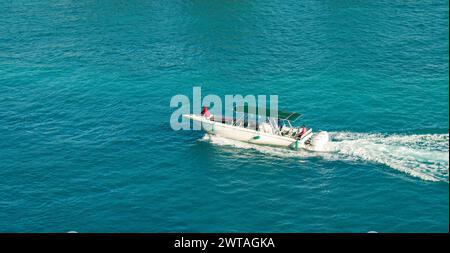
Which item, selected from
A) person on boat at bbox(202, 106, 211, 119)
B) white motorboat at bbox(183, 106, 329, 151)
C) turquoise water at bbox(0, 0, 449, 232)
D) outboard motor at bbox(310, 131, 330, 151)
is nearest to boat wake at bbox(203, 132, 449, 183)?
turquoise water at bbox(0, 0, 449, 232)

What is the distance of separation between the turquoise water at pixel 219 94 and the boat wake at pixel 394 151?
32cm

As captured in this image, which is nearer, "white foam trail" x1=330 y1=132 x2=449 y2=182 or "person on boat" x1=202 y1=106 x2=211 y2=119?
"white foam trail" x1=330 y1=132 x2=449 y2=182

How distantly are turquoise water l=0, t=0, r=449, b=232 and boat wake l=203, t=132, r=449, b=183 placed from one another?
0.32m

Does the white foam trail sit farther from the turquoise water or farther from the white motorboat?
the white motorboat

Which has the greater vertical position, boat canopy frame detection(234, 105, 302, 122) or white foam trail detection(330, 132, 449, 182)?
boat canopy frame detection(234, 105, 302, 122)

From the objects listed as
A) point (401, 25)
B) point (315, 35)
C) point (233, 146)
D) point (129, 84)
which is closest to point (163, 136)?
point (233, 146)

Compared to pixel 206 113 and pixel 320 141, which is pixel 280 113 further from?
pixel 206 113

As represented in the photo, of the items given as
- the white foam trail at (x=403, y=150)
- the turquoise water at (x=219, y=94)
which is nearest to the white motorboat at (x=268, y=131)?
the turquoise water at (x=219, y=94)

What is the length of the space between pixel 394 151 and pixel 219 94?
4175cm

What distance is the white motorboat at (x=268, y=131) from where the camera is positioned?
110125mm

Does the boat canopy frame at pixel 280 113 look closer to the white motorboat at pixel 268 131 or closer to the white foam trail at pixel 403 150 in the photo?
the white motorboat at pixel 268 131

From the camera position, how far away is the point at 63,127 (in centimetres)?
12438

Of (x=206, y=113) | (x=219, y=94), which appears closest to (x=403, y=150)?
(x=206, y=113)

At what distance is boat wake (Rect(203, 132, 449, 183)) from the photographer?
10034cm
